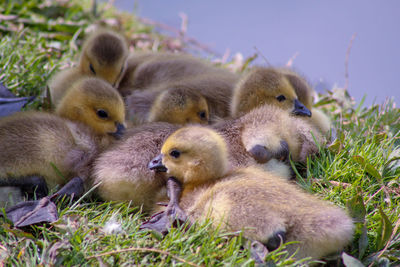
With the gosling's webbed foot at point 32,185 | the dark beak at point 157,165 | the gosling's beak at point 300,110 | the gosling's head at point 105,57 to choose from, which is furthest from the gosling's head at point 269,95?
the gosling's webbed foot at point 32,185

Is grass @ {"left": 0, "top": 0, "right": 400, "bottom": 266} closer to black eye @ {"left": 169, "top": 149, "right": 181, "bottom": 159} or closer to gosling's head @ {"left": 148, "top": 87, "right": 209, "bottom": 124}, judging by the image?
black eye @ {"left": 169, "top": 149, "right": 181, "bottom": 159}

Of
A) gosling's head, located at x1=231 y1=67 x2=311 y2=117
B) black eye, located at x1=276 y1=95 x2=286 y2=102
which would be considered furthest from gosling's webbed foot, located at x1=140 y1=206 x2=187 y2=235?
black eye, located at x1=276 y1=95 x2=286 y2=102

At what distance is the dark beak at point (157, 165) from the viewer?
207 cm

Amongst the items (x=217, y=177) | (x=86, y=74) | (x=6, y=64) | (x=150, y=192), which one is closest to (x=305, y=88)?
(x=217, y=177)

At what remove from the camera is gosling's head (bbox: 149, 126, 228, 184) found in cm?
204

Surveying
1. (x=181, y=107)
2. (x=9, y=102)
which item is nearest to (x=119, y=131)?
(x=181, y=107)

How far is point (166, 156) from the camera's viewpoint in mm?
2088

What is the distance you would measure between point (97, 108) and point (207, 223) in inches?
38.0

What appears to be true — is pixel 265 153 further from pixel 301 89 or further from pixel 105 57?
pixel 105 57

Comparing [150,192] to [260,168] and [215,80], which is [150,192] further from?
[215,80]

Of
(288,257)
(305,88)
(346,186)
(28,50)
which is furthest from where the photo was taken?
(28,50)

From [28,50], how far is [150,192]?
2.00 meters

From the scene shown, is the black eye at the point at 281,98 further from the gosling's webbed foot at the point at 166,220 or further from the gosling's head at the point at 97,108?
the gosling's webbed foot at the point at 166,220

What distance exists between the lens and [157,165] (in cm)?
207
